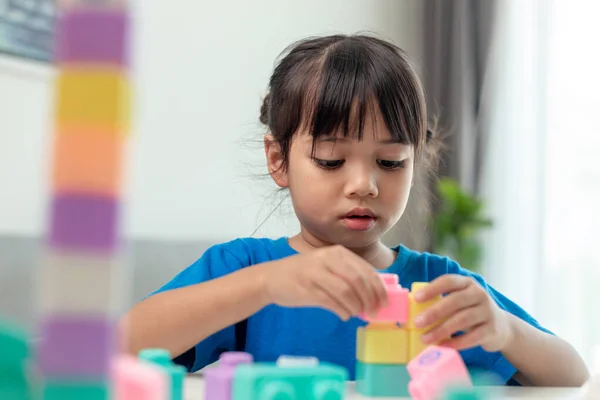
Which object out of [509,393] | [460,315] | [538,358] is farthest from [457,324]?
[538,358]

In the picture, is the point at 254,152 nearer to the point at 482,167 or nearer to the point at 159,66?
the point at 159,66

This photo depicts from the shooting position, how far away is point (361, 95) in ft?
3.36

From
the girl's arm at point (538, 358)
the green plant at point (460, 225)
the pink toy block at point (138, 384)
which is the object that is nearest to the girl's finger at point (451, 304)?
the girl's arm at point (538, 358)

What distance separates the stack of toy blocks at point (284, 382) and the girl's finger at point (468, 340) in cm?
25

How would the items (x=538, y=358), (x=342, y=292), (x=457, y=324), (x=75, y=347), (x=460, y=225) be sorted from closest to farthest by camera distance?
(x=75, y=347) < (x=342, y=292) < (x=457, y=324) < (x=538, y=358) < (x=460, y=225)

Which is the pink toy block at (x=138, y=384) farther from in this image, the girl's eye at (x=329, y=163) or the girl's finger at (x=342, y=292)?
the girl's eye at (x=329, y=163)

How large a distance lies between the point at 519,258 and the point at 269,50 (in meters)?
1.38

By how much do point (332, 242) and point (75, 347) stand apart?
2.95 feet

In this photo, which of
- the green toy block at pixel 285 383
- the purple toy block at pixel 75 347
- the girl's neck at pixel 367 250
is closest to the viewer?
the purple toy block at pixel 75 347

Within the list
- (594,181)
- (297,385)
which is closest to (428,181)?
(594,181)

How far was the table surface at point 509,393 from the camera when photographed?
0.65m

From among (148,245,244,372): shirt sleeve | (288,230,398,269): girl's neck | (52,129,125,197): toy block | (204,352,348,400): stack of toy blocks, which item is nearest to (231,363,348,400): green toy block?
(204,352,348,400): stack of toy blocks


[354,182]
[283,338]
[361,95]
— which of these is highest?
[361,95]

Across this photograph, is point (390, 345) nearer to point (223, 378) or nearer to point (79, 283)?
point (223, 378)
